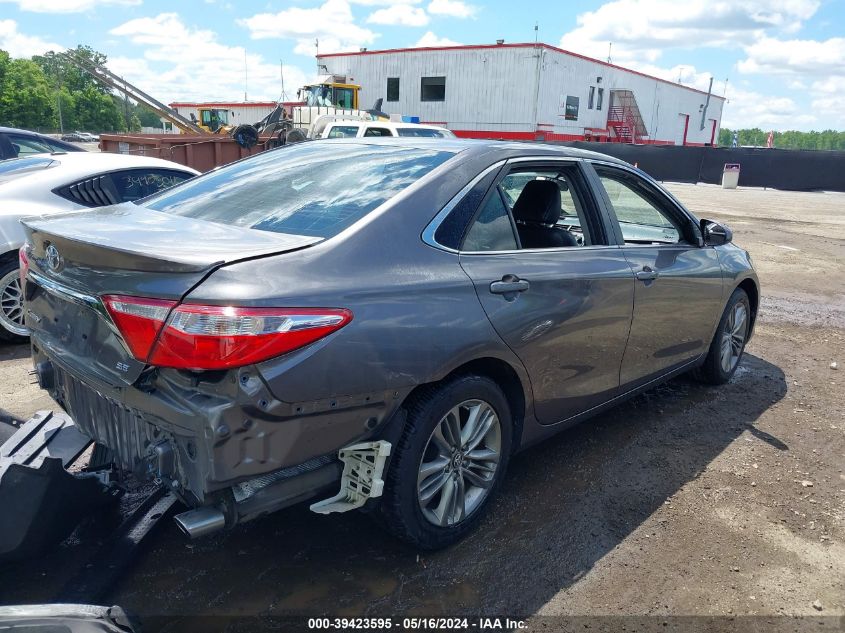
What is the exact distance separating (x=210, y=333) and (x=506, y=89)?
34379 mm

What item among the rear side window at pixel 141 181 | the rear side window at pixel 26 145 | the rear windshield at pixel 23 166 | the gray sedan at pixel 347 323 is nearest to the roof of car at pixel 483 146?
the gray sedan at pixel 347 323

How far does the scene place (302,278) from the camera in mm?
2244

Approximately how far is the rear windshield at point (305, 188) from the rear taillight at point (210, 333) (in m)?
0.47

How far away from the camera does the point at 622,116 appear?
41.6 meters

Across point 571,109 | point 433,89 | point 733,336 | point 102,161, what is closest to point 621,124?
point 571,109

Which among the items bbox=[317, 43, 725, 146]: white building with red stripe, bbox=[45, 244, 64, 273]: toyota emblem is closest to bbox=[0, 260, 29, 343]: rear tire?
bbox=[45, 244, 64, 273]: toyota emblem

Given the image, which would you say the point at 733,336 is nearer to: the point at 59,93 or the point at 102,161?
the point at 102,161

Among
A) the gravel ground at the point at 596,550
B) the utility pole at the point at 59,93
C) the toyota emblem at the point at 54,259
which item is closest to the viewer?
the toyota emblem at the point at 54,259

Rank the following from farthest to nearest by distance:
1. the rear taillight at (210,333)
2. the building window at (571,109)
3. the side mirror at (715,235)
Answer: the building window at (571,109) → the side mirror at (715,235) → the rear taillight at (210,333)

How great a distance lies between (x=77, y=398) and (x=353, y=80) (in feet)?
129

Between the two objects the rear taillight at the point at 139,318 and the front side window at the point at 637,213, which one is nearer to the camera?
the rear taillight at the point at 139,318

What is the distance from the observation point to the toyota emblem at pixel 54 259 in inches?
97.7

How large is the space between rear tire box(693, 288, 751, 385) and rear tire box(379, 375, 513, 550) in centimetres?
235

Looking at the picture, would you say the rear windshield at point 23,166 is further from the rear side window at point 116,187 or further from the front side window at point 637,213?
the front side window at point 637,213
